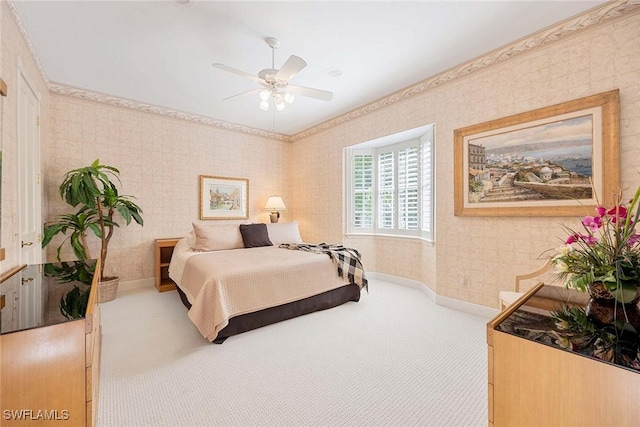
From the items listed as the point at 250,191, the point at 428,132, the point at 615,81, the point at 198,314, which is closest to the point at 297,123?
the point at 250,191

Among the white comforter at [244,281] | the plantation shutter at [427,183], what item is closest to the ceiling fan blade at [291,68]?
the white comforter at [244,281]

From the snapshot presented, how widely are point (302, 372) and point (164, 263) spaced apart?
10.7 feet

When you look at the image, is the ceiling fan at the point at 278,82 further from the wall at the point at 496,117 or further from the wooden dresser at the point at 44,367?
the wooden dresser at the point at 44,367

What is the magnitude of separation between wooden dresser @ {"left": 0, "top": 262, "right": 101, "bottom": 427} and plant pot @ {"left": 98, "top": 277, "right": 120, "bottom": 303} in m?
2.70

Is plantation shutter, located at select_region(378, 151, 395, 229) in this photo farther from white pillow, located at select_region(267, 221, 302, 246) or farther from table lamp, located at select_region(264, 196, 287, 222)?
table lamp, located at select_region(264, 196, 287, 222)

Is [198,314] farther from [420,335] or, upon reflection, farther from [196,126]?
[196,126]

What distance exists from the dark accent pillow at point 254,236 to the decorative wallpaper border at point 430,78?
210 cm

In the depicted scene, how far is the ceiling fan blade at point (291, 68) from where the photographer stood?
2250 millimetres

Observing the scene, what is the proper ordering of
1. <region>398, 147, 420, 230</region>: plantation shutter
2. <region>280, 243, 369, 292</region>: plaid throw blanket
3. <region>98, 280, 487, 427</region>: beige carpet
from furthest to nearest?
<region>398, 147, 420, 230</region>: plantation shutter < <region>280, 243, 369, 292</region>: plaid throw blanket < <region>98, 280, 487, 427</region>: beige carpet

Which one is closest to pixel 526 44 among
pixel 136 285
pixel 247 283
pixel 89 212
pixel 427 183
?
pixel 427 183

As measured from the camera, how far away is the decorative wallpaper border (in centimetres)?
226

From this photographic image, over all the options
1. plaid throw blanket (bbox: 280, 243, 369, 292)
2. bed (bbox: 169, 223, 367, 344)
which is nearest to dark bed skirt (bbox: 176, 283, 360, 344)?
bed (bbox: 169, 223, 367, 344)

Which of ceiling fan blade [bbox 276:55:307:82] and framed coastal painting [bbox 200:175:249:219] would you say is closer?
ceiling fan blade [bbox 276:55:307:82]

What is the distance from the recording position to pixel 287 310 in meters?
2.96
